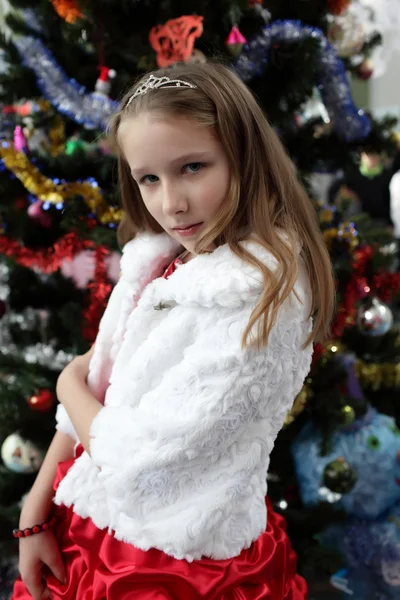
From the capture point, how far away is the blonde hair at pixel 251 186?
66cm

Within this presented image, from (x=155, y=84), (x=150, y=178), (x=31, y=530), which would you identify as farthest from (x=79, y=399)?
(x=155, y=84)

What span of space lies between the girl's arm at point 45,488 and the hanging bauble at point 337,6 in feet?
3.95

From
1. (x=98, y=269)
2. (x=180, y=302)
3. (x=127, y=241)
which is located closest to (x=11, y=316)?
(x=98, y=269)

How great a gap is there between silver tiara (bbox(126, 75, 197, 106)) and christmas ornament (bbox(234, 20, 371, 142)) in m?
0.47

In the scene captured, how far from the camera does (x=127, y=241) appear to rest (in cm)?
96

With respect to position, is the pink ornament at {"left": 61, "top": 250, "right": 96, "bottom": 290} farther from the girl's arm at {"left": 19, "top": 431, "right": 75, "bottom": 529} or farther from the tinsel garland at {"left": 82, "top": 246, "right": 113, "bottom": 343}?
the girl's arm at {"left": 19, "top": 431, "right": 75, "bottom": 529}

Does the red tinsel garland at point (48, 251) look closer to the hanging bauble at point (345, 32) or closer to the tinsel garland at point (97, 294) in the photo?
the tinsel garland at point (97, 294)

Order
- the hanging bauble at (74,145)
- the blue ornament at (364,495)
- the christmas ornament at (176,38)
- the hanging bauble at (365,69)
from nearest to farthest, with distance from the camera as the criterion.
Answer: the christmas ornament at (176,38), the hanging bauble at (74,145), the blue ornament at (364,495), the hanging bauble at (365,69)

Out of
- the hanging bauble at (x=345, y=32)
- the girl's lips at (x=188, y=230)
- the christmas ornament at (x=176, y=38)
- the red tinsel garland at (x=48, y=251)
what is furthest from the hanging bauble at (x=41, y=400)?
the hanging bauble at (x=345, y=32)

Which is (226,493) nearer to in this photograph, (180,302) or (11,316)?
(180,302)

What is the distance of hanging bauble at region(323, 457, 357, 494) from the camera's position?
1.34 m

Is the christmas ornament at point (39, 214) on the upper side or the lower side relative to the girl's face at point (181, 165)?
lower

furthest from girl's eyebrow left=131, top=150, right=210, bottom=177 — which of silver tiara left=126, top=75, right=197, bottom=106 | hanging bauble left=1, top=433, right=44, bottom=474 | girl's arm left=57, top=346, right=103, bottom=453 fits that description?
hanging bauble left=1, top=433, right=44, bottom=474

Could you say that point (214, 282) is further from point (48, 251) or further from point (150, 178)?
point (48, 251)
